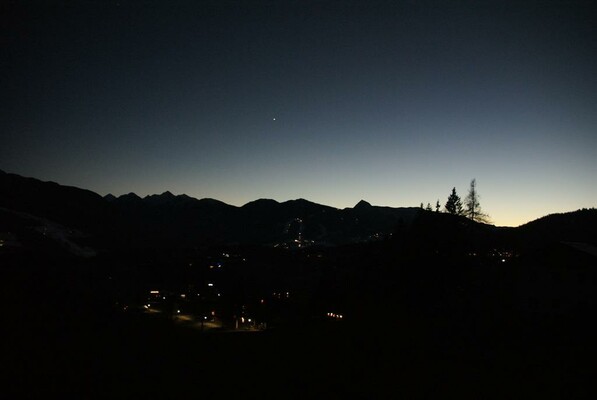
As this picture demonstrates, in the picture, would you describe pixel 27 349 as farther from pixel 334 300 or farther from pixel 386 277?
pixel 334 300

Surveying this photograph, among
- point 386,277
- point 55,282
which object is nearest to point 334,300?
point 386,277

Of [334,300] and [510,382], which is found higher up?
[510,382]

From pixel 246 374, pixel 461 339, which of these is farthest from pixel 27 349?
pixel 461 339

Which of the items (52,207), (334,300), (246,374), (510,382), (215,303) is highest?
(52,207)

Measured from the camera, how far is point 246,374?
4.43m

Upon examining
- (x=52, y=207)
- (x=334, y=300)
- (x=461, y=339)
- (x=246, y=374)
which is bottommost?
(x=334, y=300)

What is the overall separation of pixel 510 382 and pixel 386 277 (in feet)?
70.1

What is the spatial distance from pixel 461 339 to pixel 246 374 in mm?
11181

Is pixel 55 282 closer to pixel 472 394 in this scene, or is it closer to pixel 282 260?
pixel 472 394

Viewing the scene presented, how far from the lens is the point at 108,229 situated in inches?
6732

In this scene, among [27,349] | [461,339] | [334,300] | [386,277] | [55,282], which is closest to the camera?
[27,349]

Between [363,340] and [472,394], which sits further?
[363,340]

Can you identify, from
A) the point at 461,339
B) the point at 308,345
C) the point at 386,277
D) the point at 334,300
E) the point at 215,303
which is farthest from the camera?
the point at 215,303

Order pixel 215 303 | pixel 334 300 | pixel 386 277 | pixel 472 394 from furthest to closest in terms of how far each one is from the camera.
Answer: pixel 215 303 → pixel 334 300 → pixel 386 277 → pixel 472 394
